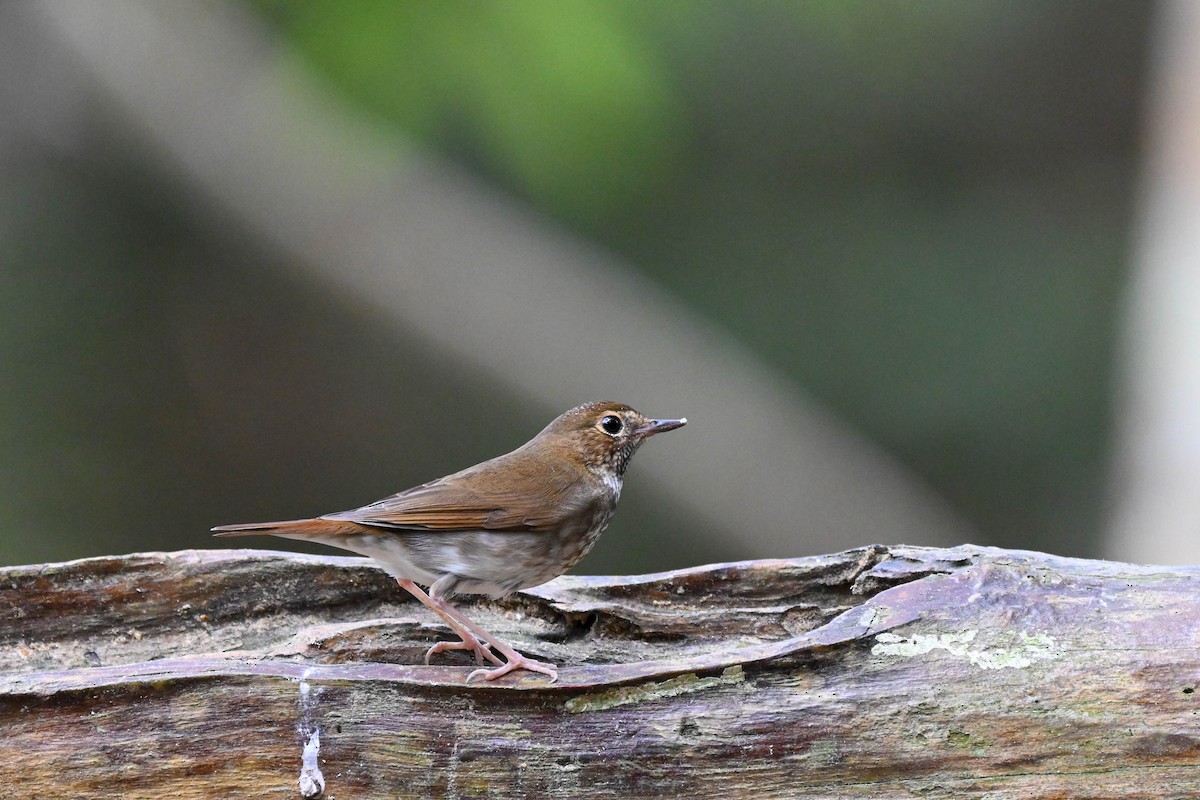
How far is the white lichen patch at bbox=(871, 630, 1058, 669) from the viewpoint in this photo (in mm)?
3180

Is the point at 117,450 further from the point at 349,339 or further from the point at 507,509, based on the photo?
the point at 507,509

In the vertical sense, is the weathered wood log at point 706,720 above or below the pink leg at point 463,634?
below

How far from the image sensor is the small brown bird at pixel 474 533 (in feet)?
12.6

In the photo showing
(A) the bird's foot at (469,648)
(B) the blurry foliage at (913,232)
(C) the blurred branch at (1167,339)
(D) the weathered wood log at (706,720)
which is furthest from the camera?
(B) the blurry foliage at (913,232)

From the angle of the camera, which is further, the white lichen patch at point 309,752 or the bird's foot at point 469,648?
the bird's foot at point 469,648

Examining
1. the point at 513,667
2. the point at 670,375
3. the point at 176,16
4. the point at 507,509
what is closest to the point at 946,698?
the point at 513,667

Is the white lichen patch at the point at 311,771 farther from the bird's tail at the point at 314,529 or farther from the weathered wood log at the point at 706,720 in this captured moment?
the bird's tail at the point at 314,529

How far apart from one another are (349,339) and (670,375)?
2.57 m

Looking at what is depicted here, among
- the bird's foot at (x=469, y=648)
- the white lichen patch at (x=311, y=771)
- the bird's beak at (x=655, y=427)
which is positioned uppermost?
the bird's beak at (x=655, y=427)

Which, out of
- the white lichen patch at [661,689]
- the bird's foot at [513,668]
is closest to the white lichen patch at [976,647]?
the white lichen patch at [661,689]

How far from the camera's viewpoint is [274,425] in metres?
9.29

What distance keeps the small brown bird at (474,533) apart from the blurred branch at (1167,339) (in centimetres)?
490

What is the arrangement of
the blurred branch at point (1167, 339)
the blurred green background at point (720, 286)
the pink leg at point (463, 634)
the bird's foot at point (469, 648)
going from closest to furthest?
the pink leg at point (463, 634) < the bird's foot at point (469, 648) < the blurred branch at point (1167, 339) < the blurred green background at point (720, 286)

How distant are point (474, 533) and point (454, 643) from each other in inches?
14.1
